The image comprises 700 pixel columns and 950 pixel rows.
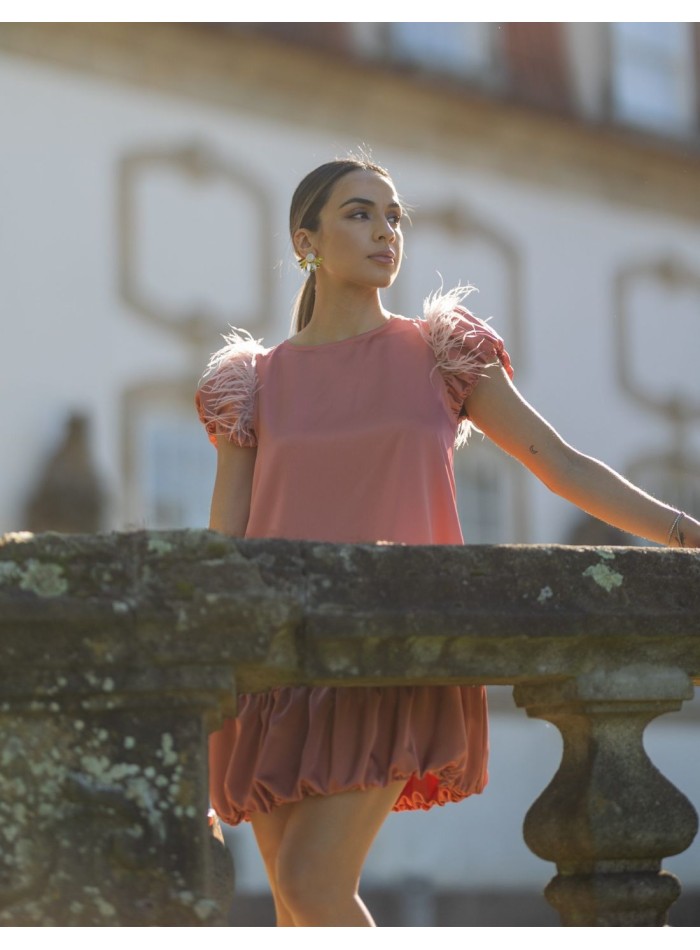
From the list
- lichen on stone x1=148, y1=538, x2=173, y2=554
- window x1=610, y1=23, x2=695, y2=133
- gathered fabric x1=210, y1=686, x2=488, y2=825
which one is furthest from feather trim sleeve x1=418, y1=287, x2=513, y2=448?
window x1=610, y1=23, x2=695, y2=133

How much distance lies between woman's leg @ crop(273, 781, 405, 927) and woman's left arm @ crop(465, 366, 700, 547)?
0.61 meters

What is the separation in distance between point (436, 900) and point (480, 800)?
0.94m

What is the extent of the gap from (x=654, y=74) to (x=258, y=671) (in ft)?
53.9

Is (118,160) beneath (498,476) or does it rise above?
above

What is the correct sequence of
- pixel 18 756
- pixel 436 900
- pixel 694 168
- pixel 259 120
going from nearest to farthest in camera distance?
pixel 18 756, pixel 436 900, pixel 259 120, pixel 694 168

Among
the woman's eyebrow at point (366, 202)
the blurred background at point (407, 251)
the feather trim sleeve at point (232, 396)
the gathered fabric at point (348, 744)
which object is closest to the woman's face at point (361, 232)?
the woman's eyebrow at point (366, 202)

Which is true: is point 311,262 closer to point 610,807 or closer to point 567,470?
point 567,470

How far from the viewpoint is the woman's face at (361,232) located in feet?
12.5

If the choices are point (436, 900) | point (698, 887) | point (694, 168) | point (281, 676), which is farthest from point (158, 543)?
point (694, 168)

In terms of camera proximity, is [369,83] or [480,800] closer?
[480,800]

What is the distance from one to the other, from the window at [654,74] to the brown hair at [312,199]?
14499mm

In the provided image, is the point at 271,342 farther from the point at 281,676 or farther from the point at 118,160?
the point at 281,676

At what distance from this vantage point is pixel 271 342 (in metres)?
15.1

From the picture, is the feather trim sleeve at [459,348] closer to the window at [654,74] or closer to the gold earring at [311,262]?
the gold earring at [311,262]
